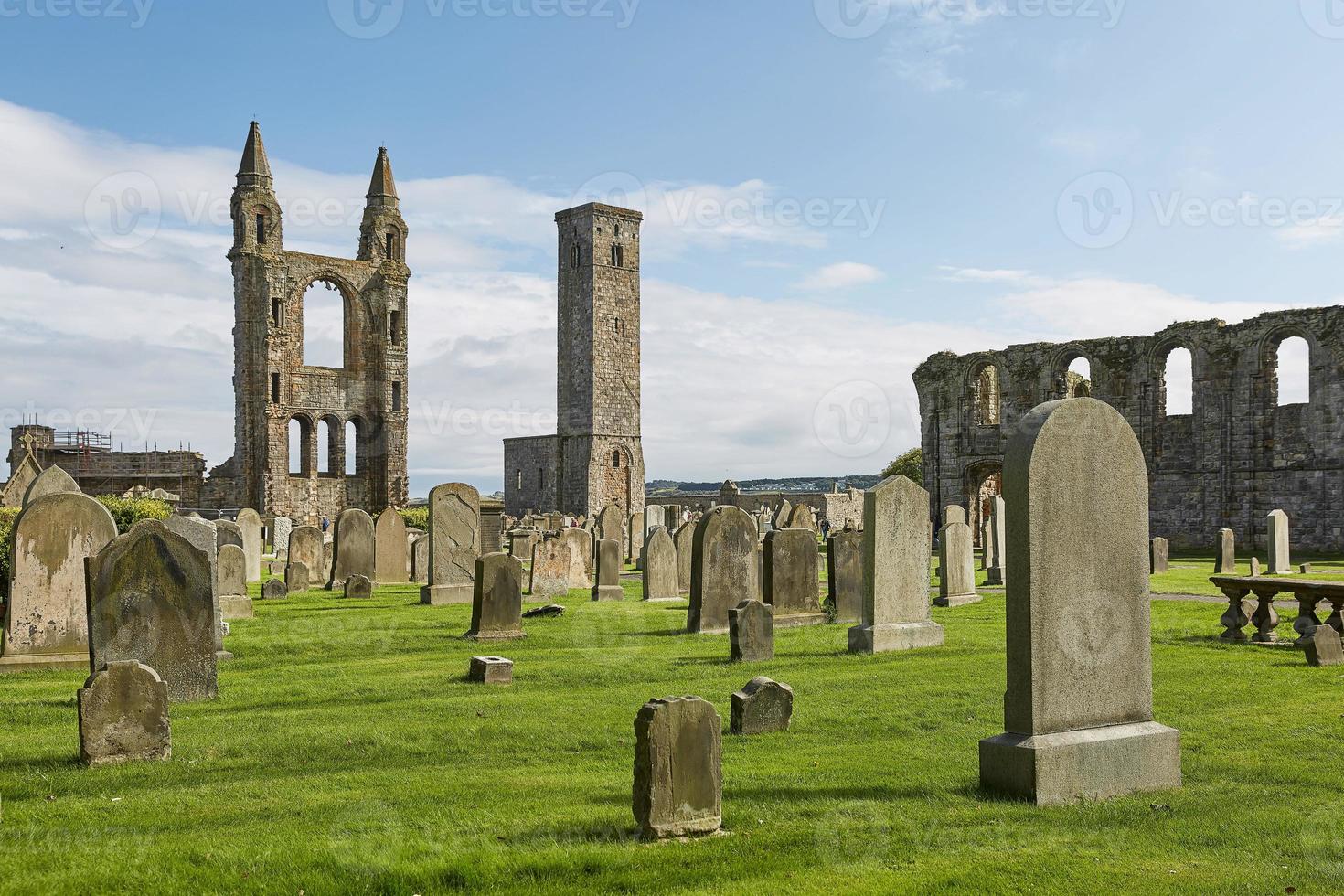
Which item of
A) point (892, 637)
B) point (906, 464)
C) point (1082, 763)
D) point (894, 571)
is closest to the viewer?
point (1082, 763)

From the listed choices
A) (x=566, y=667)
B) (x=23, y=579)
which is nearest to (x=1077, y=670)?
(x=566, y=667)

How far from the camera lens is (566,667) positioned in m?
10.8

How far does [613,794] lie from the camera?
614cm

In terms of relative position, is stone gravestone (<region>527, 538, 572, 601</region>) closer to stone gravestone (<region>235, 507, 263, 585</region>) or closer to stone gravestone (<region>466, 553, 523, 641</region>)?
stone gravestone (<region>466, 553, 523, 641</region>)

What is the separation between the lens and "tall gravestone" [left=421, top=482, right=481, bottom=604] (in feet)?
57.9

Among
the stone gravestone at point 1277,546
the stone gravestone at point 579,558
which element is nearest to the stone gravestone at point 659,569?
the stone gravestone at point 579,558

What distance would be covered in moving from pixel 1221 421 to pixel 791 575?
2511cm

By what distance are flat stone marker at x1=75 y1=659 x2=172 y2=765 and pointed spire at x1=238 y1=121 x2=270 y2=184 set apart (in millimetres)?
41355

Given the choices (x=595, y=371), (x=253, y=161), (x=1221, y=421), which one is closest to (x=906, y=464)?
(x=595, y=371)

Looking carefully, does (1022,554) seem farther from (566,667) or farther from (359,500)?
(359,500)

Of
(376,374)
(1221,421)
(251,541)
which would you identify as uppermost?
(376,374)

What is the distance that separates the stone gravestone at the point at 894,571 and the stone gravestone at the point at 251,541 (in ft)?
45.6

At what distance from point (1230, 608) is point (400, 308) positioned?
131 ft

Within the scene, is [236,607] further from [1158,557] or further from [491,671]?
[1158,557]
